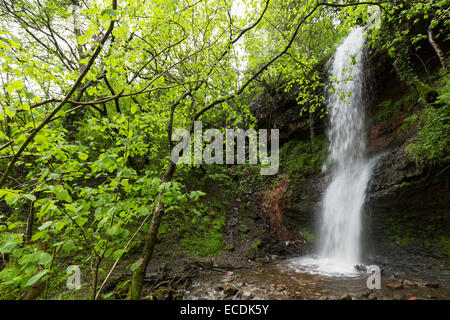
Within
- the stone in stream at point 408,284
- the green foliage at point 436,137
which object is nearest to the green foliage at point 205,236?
the stone in stream at point 408,284

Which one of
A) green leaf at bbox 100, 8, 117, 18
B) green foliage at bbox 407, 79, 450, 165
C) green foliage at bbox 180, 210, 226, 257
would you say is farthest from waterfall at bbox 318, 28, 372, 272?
green leaf at bbox 100, 8, 117, 18

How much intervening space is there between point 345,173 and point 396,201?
102 inches

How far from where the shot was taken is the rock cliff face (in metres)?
4.23

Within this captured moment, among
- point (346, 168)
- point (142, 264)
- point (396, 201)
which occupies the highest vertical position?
point (346, 168)

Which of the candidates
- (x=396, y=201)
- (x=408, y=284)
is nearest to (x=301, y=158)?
(x=396, y=201)

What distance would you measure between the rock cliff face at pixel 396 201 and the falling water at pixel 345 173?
347mm

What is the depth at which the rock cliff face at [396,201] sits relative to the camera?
4230 millimetres

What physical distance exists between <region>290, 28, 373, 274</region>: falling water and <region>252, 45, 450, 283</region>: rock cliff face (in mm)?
347

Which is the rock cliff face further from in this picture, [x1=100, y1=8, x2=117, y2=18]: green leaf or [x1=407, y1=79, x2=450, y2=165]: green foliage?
[x1=100, y1=8, x2=117, y2=18]: green leaf

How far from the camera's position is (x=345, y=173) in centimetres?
738

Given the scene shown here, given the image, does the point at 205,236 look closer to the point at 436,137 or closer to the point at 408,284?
the point at 408,284

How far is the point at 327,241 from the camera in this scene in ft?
21.6
